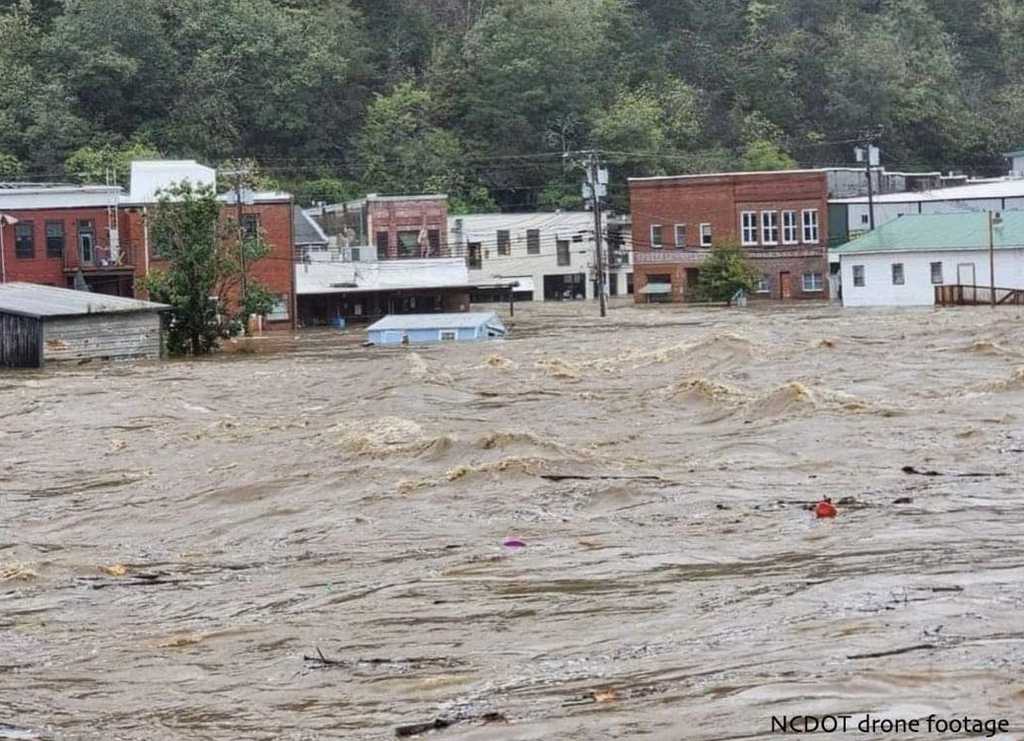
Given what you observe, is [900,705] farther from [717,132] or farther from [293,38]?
[717,132]

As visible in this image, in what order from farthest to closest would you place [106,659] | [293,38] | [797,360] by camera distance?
[293,38]
[797,360]
[106,659]

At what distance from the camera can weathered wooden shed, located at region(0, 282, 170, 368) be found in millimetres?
48438

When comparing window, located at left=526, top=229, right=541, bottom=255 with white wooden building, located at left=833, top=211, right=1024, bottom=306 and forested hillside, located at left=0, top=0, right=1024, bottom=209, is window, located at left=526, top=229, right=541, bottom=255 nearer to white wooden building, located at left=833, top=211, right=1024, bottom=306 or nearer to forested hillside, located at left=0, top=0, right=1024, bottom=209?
forested hillside, located at left=0, top=0, right=1024, bottom=209

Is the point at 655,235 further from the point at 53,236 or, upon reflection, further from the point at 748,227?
the point at 53,236

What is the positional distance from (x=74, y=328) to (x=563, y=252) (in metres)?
43.9

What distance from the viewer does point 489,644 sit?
527 inches

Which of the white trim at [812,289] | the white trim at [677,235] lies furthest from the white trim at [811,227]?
the white trim at [677,235]

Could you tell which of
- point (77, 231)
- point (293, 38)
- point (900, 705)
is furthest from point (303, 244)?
point (900, 705)

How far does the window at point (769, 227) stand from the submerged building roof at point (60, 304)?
34163 mm

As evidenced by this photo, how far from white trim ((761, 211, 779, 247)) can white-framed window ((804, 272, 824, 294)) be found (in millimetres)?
1970

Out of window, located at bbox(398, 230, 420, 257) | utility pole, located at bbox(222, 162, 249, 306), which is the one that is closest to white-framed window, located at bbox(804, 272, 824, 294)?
window, located at bbox(398, 230, 420, 257)

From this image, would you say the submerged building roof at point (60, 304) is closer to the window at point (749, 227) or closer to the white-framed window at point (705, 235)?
the white-framed window at point (705, 235)

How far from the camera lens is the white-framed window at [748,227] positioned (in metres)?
80.2

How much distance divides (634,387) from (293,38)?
7478 centimetres
